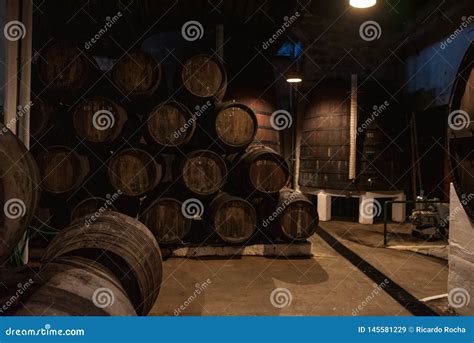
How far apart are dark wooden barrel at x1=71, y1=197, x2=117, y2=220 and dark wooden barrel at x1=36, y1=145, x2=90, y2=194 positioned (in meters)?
0.25

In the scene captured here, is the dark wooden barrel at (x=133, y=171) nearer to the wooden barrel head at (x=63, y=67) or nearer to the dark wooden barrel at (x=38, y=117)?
the dark wooden barrel at (x=38, y=117)

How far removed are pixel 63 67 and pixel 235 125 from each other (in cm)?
262

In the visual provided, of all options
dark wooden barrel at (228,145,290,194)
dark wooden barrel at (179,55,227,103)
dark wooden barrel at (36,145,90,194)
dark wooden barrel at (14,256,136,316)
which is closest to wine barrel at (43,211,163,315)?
dark wooden barrel at (14,256,136,316)

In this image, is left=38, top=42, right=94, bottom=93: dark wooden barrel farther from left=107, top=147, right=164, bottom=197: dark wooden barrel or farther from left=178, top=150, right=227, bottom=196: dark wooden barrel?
left=178, top=150, right=227, bottom=196: dark wooden barrel

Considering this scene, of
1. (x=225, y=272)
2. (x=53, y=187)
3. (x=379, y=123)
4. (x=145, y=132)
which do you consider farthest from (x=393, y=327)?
(x=379, y=123)

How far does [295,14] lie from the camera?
23.6 feet

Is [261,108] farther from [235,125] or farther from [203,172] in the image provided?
[203,172]

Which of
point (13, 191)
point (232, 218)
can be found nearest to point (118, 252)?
point (13, 191)

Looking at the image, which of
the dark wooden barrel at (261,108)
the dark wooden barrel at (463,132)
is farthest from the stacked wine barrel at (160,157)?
the dark wooden barrel at (463,132)

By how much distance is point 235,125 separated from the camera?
247 inches

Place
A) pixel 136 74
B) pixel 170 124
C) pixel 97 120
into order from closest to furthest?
pixel 97 120 → pixel 136 74 → pixel 170 124

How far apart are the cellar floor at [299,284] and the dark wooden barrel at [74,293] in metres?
1.54

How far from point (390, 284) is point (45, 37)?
24.9 ft

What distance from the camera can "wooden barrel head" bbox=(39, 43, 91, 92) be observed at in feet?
18.2
